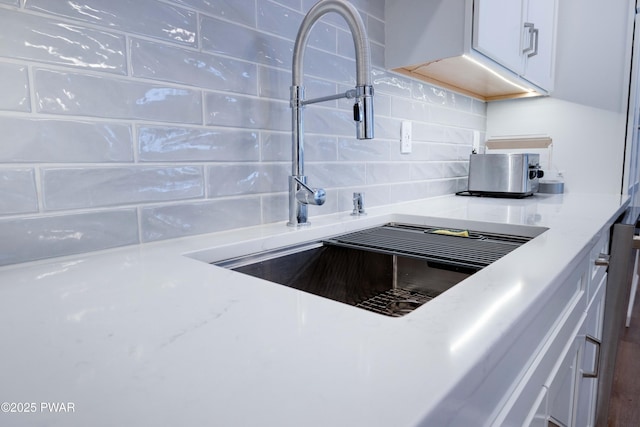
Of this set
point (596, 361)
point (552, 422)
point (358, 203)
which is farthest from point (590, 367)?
point (358, 203)

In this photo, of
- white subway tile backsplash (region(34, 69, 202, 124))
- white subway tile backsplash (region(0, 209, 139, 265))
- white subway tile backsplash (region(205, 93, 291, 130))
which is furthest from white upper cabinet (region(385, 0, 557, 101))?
white subway tile backsplash (region(0, 209, 139, 265))

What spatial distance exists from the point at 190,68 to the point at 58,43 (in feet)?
0.79

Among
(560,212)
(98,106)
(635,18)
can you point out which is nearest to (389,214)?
(560,212)

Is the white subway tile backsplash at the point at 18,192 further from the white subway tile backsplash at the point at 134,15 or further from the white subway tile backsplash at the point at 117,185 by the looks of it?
the white subway tile backsplash at the point at 134,15

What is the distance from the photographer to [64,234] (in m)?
0.69

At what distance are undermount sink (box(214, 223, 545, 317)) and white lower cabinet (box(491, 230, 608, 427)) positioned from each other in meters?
0.18

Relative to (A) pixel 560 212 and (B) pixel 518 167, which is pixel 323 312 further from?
(B) pixel 518 167

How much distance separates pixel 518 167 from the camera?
1.65m

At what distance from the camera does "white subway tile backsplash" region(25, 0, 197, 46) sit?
67 cm

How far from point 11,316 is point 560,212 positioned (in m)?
1.36

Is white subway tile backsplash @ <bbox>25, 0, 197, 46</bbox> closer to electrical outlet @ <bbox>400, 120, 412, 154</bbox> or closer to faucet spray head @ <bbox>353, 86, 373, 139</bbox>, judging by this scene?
faucet spray head @ <bbox>353, 86, 373, 139</bbox>

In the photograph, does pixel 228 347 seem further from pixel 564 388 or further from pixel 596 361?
pixel 596 361

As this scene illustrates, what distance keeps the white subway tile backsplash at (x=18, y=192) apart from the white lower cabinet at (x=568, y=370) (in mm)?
743

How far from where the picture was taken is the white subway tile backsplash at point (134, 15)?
0.67 m
